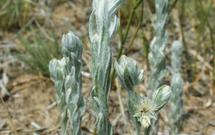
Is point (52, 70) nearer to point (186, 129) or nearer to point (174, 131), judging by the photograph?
point (174, 131)

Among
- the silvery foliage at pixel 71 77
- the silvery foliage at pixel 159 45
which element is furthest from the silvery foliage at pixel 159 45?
the silvery foliage at pixel 71 77

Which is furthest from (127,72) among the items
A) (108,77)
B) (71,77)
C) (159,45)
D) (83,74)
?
(83,74)

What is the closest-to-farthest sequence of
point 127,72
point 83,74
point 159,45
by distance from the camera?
1. point 127,72
2. point 159,45
3. point 83,74

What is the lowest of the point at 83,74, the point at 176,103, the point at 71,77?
the point at 176,103

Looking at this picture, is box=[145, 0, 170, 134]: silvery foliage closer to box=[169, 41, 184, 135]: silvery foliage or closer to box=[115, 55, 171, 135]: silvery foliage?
box=[169, 41, 184, 135]: silvery foliage

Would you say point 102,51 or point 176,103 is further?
point 176,103

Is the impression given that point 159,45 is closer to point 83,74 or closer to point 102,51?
point 102,51

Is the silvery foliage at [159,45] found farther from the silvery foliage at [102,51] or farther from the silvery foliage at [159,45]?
the silvery foliage at [102,51]
